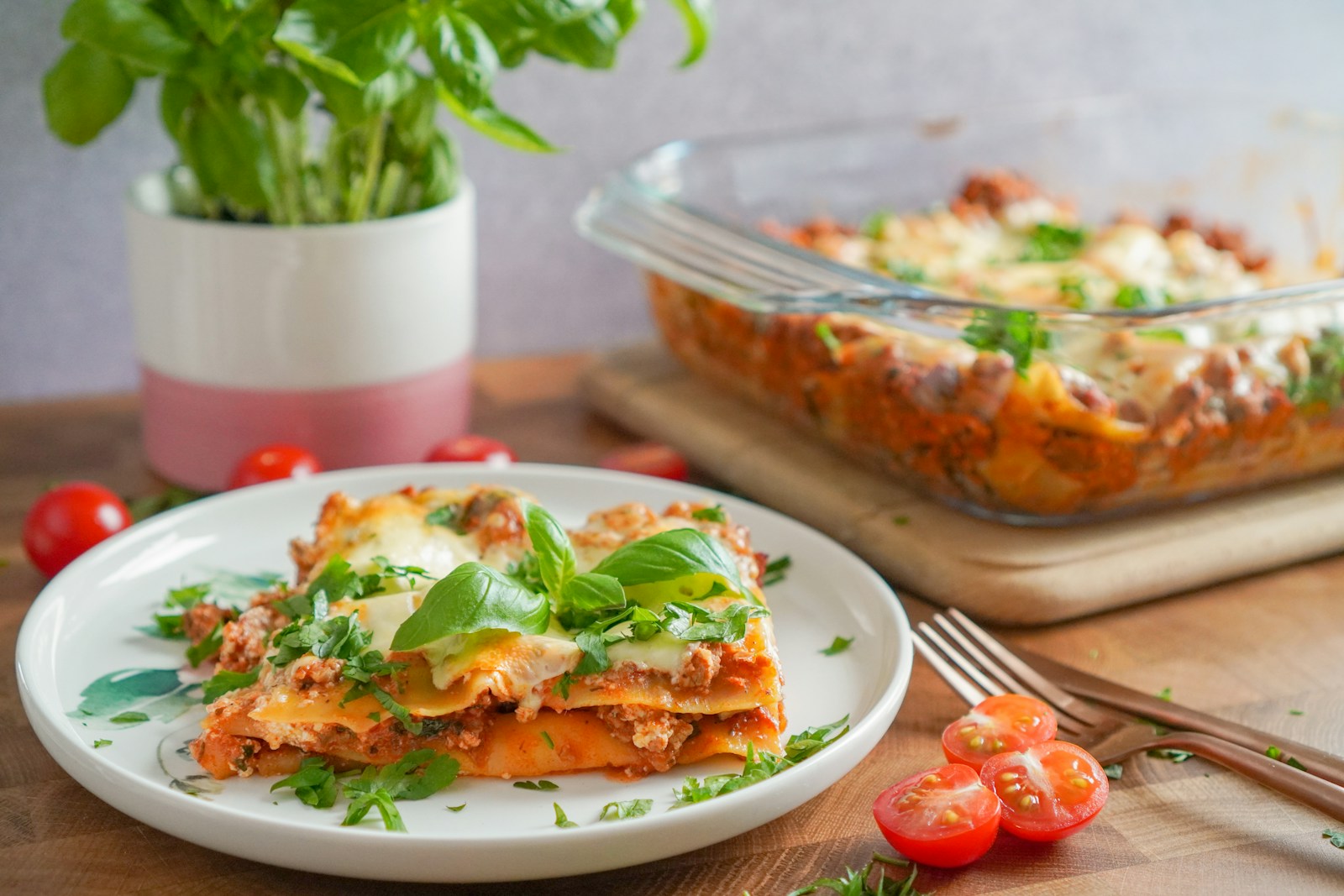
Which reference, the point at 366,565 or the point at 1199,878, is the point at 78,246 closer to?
the point at 366,565

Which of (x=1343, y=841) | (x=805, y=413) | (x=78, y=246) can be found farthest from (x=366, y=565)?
(x=78, y=246)

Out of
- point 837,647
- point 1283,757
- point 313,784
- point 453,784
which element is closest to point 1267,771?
point 1283,757

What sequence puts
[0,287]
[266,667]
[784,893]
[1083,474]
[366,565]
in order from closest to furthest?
[784,893]
[266,667]
[366,565]
[1083,474]
[0,287]

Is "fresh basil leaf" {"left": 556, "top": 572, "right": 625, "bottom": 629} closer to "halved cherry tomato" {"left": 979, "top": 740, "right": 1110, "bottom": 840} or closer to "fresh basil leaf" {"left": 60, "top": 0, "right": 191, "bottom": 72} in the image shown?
"halved cherry tomato" {"left": 979, "top": 740, "right": 1110, "bottom": 840}

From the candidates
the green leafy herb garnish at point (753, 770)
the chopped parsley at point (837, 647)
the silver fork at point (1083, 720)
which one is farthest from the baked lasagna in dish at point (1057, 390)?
the green leafy herb garnish at point (753, 770)

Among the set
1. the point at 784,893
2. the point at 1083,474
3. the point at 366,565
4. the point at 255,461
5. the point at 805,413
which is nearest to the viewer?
the point at 784,893

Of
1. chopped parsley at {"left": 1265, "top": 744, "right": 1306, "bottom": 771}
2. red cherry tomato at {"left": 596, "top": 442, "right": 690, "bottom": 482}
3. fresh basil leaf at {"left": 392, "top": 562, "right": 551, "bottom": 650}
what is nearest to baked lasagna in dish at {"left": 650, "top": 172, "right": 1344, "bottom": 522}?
red cherry tomato at {"left": 596, "top": 442, "right": 690, "bottom": 482}

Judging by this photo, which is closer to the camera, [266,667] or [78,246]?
[266,667]
